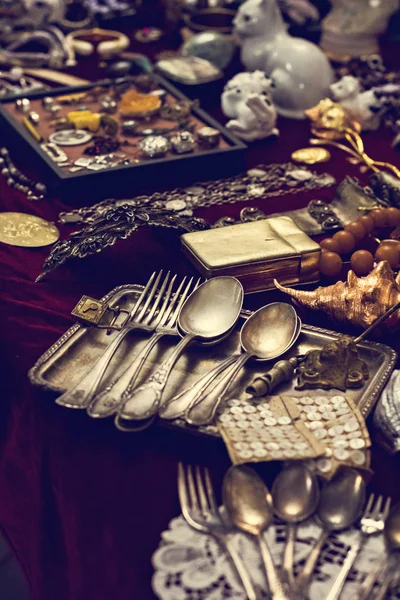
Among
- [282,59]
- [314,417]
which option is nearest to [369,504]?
[314,417]

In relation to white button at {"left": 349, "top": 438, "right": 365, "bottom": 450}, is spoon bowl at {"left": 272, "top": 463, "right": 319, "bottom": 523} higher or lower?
lower

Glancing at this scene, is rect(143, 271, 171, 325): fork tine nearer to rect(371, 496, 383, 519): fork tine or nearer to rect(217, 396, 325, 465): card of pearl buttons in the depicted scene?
rect(217, 396, 325, 465): card of pearl buttons

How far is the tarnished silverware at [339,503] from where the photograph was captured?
81 cm

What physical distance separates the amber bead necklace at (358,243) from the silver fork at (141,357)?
0.78ft

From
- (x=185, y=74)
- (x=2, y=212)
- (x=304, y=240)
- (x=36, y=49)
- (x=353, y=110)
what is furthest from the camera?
(x=36, y=49)

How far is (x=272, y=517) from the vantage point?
824 mm

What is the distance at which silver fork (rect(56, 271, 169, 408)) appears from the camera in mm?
921

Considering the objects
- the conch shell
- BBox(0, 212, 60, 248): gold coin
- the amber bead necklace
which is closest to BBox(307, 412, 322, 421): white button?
the conch shell

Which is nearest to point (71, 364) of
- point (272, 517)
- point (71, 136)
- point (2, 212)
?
point (272, 517)

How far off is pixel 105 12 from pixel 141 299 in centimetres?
171

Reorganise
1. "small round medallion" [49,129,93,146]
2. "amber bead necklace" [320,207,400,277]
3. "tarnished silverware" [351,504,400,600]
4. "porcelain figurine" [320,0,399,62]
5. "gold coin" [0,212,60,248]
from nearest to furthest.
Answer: "tarnished silverware" [351,504,400,600] → "amber bead necklace" [320,207,400,277] → "gold coin" [0,212,60,248] → "small round medallion" [49,129,93,146] → "porcelain figurine" [320,0,399,62]

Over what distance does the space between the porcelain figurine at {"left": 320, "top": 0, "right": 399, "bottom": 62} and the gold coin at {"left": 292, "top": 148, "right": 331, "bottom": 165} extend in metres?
0.64

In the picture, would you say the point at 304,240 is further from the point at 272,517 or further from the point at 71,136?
the point at 71,136

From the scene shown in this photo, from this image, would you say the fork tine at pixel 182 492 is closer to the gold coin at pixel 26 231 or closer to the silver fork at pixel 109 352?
the silver fork at pixel 109 352
